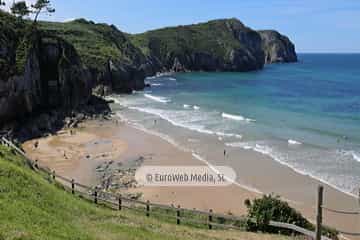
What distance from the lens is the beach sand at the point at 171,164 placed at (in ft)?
75.4

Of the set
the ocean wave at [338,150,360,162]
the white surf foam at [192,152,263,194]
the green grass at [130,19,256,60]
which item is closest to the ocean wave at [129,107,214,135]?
the white surf foam at [192,152,263,194]

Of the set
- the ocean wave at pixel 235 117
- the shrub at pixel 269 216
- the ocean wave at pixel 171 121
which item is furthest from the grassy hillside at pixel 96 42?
the shrub at pixel 269 216

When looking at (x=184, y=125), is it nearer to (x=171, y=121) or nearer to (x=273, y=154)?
(x=171, y=121)

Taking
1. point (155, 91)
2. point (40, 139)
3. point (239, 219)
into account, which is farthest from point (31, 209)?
point (155, 91)

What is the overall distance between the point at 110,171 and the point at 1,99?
14628 millimetres

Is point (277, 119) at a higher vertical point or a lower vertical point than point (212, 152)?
higher

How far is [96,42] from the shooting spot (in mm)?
89500

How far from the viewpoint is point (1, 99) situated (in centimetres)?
3656

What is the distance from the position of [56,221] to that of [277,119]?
4032 centimetres

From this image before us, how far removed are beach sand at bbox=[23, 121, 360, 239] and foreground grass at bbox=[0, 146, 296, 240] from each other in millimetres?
9947

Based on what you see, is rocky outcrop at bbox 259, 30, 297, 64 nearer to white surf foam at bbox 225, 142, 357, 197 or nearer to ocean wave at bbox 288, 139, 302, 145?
ocean wave at bbox 288, 139, 302, 145

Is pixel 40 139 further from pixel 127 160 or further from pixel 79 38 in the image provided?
pixel 79 38

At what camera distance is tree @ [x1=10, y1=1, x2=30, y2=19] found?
5203 cm

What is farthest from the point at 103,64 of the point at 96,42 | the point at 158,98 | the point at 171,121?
the point at 171,121
